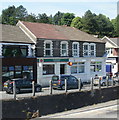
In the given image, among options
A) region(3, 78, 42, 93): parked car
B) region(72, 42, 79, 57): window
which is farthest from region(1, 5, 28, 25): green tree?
region(3, 78, 42, 93): parked car

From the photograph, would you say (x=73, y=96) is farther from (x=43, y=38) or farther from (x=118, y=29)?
(x=118, y=29)

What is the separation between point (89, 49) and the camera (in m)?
44.6

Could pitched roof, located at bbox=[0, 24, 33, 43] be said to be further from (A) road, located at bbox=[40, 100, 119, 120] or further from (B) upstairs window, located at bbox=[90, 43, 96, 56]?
(A) road, located at bbox=[40, 100, 119, 120]

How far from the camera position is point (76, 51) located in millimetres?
42531

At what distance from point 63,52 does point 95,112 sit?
762 inches

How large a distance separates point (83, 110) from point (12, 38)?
56.3 ft

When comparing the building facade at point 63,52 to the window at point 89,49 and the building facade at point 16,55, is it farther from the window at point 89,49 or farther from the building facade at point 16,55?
the building facade at point 16,55

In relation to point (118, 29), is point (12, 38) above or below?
below

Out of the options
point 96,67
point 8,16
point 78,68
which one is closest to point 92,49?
point 96,67

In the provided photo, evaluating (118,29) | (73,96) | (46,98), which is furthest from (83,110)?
(118,29)

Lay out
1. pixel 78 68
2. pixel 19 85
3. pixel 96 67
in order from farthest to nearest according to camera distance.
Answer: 1. pixel 96 67
2. pixel 78 68
3. pixel 19 85

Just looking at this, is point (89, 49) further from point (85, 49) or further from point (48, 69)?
point (48, 69)

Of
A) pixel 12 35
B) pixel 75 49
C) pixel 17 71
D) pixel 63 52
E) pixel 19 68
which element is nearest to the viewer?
pixel 17 71

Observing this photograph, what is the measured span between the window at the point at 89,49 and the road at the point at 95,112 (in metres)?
18.4
